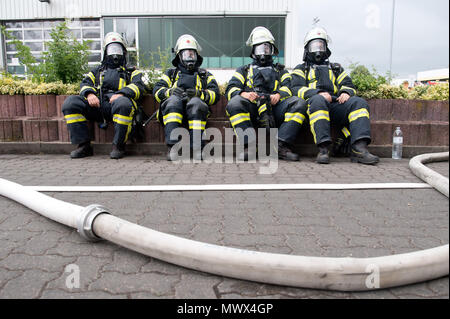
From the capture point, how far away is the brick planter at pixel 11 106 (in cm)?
535

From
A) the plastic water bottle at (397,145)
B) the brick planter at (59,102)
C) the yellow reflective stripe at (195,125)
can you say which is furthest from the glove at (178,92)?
the plastic water bottle at (397,145)

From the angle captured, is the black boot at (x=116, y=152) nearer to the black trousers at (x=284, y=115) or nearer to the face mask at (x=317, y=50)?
the black trousers at (x=284, y=115)

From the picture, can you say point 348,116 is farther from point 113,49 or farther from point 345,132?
point 113,49

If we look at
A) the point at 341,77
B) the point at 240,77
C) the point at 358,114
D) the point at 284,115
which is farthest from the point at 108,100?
the point at 358,114

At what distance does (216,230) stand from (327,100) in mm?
2936

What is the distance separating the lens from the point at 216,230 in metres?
2.16

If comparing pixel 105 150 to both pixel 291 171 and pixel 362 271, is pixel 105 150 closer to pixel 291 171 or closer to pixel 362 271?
pixel 291 171

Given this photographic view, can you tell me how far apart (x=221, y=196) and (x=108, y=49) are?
3249mm

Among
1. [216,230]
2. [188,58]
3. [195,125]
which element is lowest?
[216,230]

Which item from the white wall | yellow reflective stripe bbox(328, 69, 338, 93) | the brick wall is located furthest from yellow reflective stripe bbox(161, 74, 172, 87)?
the white wall

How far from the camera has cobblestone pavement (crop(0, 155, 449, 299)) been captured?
1518mm

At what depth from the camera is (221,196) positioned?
2881 millimetres

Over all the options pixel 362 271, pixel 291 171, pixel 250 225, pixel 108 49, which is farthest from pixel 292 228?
pixel 108 49

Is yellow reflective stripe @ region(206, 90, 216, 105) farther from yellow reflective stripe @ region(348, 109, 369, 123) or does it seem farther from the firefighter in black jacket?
yellow reflective stripe @ region(348, 109, 369, 123)
